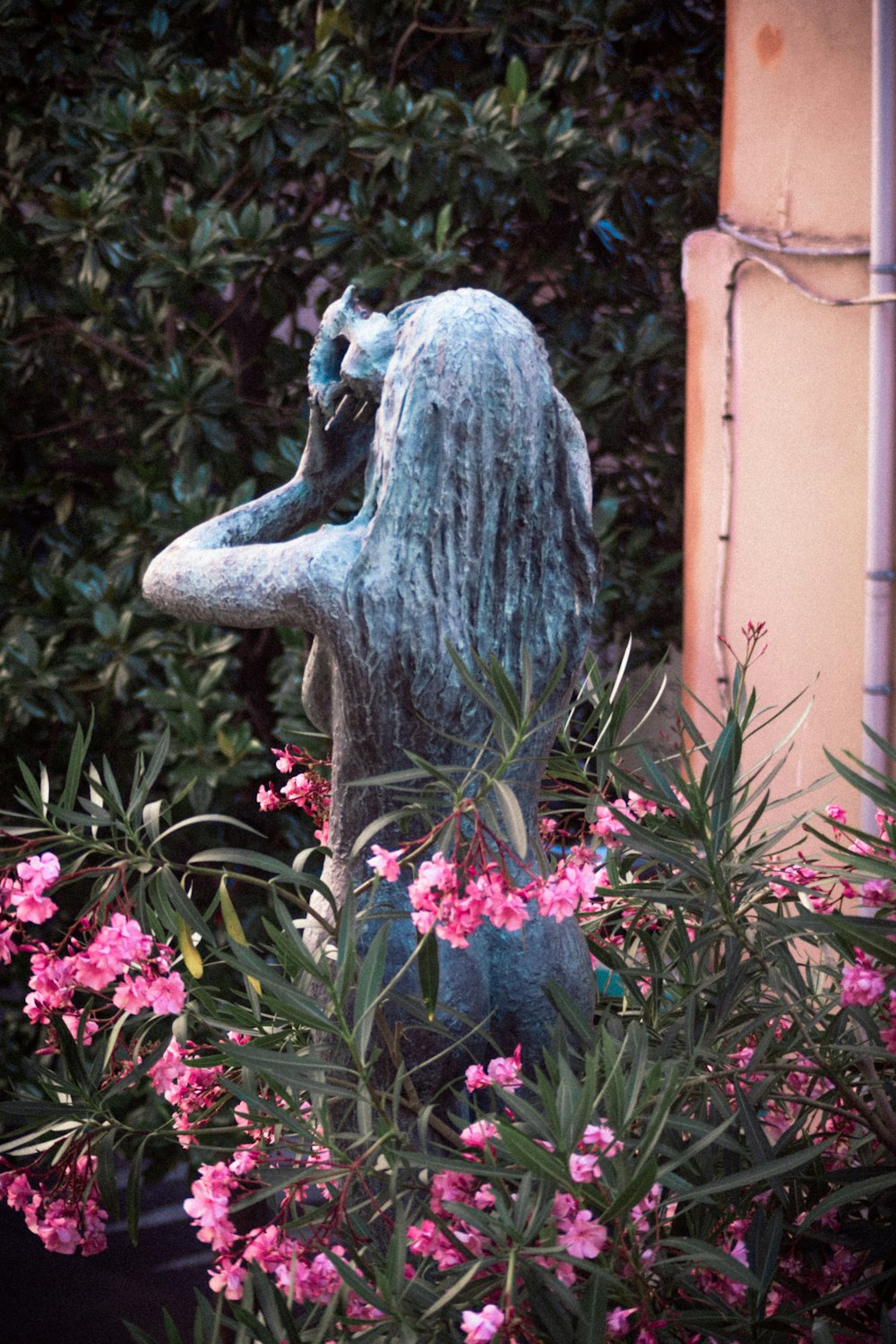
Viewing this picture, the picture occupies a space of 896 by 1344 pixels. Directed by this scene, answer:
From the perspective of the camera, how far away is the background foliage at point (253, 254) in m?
2.30

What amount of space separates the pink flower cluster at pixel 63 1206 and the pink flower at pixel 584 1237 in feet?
1.38

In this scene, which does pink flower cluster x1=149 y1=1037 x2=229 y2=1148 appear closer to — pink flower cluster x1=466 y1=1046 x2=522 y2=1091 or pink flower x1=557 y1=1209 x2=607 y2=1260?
pink flower cluster x1=466 y1=1046 x2=522 y2=1091

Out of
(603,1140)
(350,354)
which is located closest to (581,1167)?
(603,1140)

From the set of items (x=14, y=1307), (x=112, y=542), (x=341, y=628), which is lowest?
(x=14, y=1307)

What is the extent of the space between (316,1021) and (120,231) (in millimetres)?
1871

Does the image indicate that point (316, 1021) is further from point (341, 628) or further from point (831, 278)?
point (831, 278)

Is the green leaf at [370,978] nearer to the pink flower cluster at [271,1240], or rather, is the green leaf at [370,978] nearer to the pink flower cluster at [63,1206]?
the pink flower cluster at [271,1240]

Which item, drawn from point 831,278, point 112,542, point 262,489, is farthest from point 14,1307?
point 831,278

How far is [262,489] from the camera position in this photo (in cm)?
252

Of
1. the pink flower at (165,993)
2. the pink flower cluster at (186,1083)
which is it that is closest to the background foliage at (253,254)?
the pink flower cluster at (186,1083)

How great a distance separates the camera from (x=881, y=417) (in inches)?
89.5

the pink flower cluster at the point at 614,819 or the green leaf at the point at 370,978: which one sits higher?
the pink flower cluster at the point at 614,819

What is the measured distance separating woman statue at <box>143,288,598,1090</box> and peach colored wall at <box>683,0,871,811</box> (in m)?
1.44

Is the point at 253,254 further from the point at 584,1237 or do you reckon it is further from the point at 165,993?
the point at 584,1237
